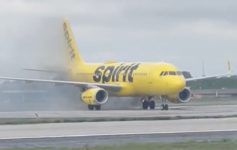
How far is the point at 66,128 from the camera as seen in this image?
3209 centimetres

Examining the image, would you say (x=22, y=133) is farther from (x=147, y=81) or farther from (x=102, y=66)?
(x=102, y=66)

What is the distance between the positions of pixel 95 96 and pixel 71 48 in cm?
1566

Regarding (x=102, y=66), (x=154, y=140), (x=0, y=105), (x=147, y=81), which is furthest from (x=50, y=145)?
(x=0, y=105)

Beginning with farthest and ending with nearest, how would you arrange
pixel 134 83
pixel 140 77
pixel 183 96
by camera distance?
1. pixel 183 96
2. pixel 134 83
3. pixel 140 77

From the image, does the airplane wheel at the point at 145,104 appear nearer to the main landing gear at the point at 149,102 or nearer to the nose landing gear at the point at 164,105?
the main landing gear at the point at 149,102

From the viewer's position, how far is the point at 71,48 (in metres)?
76.6

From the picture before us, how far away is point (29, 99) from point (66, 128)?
4846 cm

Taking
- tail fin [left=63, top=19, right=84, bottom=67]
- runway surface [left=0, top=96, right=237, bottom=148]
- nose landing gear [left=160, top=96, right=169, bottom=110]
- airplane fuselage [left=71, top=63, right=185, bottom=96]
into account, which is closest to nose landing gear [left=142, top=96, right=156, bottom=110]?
airplane fuselage [left=71, top=63, right=185, bottom=96]

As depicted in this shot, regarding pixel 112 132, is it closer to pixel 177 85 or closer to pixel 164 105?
pixel 164 105

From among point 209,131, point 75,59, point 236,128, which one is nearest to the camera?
point 209,131

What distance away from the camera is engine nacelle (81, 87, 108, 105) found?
61797 millimetres

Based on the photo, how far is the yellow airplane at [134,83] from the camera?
61188 millimetres

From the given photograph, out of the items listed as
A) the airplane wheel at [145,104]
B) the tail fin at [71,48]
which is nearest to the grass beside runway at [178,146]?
the airplane wheel at [145,104]

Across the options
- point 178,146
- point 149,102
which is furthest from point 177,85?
point 178,146
